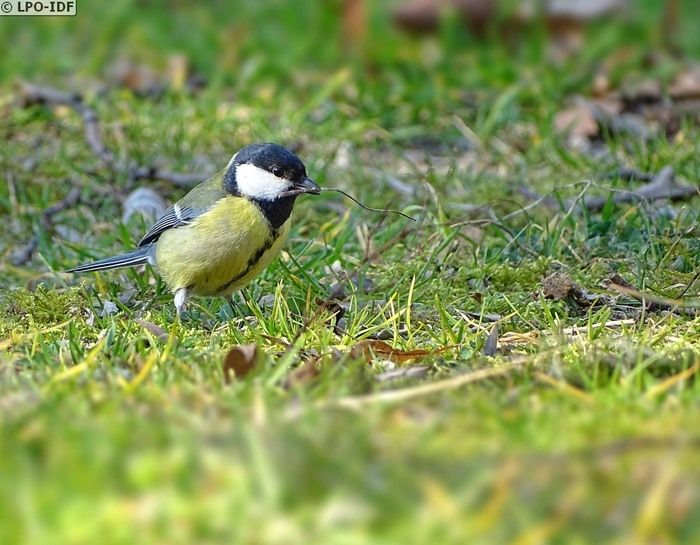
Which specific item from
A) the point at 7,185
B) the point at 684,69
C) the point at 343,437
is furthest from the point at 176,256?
the point at 684,69

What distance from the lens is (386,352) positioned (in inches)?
139

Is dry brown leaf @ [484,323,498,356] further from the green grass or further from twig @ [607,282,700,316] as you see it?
twig @ [607,282,700,316]

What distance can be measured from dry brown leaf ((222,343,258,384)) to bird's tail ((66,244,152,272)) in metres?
1.46

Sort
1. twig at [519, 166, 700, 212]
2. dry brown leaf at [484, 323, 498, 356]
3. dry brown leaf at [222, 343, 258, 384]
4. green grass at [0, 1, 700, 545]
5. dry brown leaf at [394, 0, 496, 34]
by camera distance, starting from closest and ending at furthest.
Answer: green grass at [0, 1, 700, 545] → dry brown leaf at [222, 343, 258, 384] → dry brown leaf at [484, 323, 498, 356] → twig at [519, 166, 700, 212] → dry brown leaf at [394, 0, 496, 34]

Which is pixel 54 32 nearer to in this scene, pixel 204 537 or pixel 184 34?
pixel 184 34

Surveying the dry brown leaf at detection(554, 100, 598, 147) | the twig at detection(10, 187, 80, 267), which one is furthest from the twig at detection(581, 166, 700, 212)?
the twig at detection(10, 187, 80, 267)

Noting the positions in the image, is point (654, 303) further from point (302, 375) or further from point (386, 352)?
point (302, 375)

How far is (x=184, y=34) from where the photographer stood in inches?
310

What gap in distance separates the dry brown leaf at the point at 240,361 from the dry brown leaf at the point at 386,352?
1.40 ft

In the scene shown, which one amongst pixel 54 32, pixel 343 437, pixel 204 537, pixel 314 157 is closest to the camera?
pixel 204 537

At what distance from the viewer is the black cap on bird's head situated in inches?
167

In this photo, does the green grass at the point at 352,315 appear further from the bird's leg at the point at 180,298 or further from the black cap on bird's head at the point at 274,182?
the black cap on bird's head at the point at 274,182

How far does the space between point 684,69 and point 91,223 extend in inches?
141

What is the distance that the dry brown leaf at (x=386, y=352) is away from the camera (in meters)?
3.46
